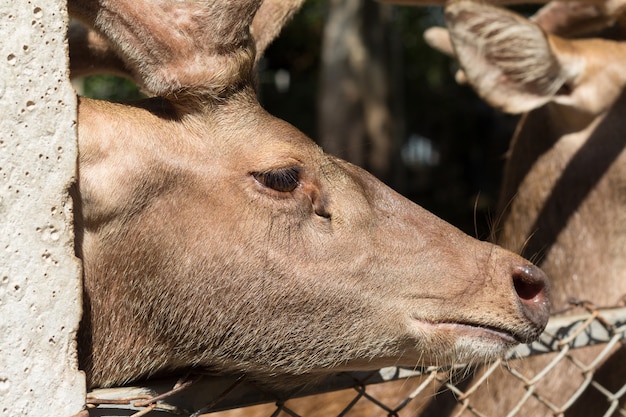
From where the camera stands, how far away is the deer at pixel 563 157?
3.50m

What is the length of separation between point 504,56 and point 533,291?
144cm

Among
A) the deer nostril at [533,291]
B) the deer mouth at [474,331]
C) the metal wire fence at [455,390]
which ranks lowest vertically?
the metal wire fence at [455,390]

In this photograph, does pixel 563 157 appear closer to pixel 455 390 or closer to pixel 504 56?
pixel 504 56

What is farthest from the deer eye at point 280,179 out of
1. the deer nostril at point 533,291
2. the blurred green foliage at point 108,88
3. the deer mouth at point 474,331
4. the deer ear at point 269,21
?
the blurred green foliage at point 108,88

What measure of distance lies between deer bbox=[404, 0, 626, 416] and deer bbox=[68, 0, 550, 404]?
3.80 feet

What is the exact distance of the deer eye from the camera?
2.31 meters

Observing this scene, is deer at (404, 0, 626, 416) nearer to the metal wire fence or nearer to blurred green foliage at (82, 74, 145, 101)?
the metal wire fence

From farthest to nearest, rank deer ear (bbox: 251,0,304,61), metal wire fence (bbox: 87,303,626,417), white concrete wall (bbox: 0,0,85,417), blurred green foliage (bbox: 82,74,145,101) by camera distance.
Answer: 1. blurred green foliage (bbox: 82,74,145,101)
2. deer ear (bbox: 251,0,304,61)
3. metal wire fence (bbox: 87,303,626,417)
4. white concrete wall (bbox: 0,0,85,417)

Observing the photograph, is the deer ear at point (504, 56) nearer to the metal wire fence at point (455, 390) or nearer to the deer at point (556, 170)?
the deer at point (556, 170)

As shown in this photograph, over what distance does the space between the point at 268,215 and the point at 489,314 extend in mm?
672

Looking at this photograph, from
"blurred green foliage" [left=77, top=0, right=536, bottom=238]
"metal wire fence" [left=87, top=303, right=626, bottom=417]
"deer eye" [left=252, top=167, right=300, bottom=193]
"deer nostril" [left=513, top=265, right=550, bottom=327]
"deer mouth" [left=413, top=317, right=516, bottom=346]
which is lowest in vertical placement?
"blurred green foliage" [left=77, top=0, right=536, bottom=238]

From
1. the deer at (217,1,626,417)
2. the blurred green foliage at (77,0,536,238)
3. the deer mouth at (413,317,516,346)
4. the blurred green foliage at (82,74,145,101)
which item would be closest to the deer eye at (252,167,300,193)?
the deer mouth at (413,317,516,346)

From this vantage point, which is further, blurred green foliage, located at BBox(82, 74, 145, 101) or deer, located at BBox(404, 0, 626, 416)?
blurred green foliage, located at BBox(82, 74, 145, 101)

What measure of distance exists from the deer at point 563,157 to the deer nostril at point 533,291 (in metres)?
0.97
